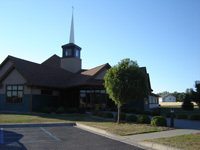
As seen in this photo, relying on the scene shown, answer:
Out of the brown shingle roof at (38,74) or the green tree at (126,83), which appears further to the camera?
the brown shingle roof at (38,74)

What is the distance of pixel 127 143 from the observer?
812 centimetres

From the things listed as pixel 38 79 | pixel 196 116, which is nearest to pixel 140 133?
pixel 196 116

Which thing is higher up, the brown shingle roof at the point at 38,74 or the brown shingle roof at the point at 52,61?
the brown shingle roof at the point at 52,61

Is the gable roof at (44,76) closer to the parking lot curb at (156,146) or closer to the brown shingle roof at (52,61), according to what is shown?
the brown shingle roof at (52,61)

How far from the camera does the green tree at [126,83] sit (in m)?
13.6

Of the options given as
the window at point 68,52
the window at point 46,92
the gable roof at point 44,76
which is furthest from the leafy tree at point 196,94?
the window at point 68,52

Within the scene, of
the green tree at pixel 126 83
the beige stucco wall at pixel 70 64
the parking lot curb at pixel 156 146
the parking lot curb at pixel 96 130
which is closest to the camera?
the parking lot curb at pixel 156 146

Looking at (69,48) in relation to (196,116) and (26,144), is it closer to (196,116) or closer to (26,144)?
(196,116)

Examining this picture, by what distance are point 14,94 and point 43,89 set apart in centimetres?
326

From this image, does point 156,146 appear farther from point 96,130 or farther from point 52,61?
point 52,61

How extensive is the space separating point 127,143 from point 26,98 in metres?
16.3

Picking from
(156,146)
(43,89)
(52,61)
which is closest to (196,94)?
(156,146)

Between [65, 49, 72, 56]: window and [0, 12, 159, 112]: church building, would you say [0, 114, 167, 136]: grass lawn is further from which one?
[65, 49, 72, 56]: window

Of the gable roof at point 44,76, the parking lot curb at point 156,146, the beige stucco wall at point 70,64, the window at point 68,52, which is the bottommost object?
the parking lot curb at point 156,146
